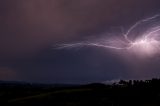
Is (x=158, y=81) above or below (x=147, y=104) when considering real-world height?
above

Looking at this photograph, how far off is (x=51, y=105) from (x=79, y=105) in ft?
22.3

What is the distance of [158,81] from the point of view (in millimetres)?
76000

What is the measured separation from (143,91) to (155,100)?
372 inches

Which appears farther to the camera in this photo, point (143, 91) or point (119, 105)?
point (143, 91)

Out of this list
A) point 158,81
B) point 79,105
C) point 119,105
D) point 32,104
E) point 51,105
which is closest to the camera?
point 119,105

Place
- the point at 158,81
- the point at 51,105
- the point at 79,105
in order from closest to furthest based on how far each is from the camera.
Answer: the point at 79,105 → the point at 51,105 → the point at 158,81

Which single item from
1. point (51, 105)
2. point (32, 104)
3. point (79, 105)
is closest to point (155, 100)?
point (79, 105)

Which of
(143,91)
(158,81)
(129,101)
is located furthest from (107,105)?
(158,81)

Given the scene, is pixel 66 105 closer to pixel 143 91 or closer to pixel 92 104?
pixel 92 104

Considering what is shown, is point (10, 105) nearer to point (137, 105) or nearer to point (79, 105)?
point (79, 105)

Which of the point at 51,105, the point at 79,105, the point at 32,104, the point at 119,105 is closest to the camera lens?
the point at 119,105

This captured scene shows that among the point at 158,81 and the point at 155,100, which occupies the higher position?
the point at 158,81

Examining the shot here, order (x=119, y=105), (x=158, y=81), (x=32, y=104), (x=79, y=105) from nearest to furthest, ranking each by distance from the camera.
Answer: (x=119, y=105)
(x=79, y=105)
(x=32, y=104)
(x=158, y=81)

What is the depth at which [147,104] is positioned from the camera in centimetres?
5009
